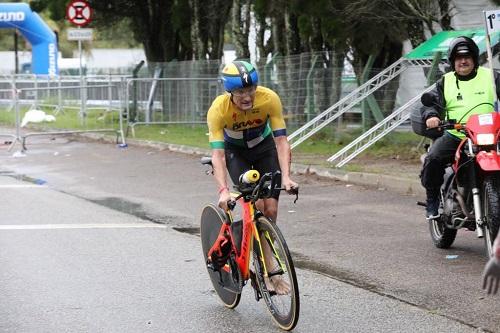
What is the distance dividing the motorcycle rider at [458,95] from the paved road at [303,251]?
0.98 meters

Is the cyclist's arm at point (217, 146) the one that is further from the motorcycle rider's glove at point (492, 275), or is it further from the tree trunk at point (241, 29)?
the tree trunk at point (241, 29)

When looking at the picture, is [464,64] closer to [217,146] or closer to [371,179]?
[217,146]

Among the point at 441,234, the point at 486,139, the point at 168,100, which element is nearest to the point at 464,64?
the point at 486,139

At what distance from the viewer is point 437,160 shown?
25.5 ft

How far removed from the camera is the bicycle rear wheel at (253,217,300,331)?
18.0 ft

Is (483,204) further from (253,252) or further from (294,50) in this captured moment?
(294,50)

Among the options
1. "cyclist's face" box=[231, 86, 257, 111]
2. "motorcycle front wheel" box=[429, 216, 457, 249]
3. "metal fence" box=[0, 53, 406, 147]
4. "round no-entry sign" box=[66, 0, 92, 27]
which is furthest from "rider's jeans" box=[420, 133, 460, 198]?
"round no-entry sign" box=[66, 0, 92, 27]

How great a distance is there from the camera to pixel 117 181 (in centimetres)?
1427

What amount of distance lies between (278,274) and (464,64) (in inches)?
119

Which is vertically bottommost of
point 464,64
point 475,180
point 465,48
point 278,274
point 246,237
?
point 278,274

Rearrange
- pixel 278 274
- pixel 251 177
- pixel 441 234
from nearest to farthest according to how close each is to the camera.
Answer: pixel 278 274, pixel 251 177, pixel 441 234

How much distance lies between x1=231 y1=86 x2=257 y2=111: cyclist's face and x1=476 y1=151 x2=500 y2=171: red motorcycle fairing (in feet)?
6.50

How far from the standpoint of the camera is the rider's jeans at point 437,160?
7.68 metres

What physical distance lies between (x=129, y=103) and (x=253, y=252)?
58.9 ft
